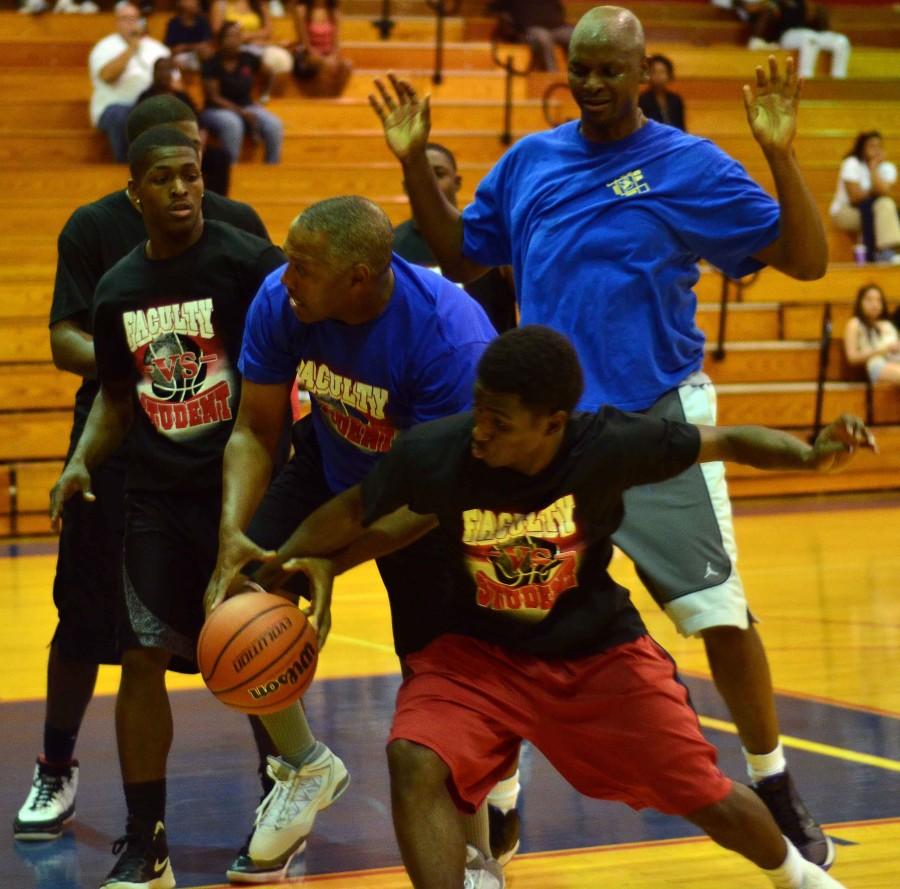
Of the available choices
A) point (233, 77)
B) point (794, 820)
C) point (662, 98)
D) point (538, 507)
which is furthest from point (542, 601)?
point (662, 98)

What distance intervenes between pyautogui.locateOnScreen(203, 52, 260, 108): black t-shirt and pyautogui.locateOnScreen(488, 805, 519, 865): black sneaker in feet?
32.0

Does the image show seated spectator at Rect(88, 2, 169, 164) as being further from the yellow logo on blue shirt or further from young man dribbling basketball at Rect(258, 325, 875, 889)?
young man dribbling basketball at Rect(258, 325, 875, 889)

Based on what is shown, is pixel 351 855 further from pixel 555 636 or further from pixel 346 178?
pixel 346 178

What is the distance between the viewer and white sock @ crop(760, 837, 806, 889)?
361cm

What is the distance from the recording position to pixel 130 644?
429 centimetres

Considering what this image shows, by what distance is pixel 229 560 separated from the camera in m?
3.89

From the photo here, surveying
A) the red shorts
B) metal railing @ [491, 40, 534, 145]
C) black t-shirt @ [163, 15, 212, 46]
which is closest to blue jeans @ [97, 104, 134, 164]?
black t-shirt @ [163, 15, 212, 46]

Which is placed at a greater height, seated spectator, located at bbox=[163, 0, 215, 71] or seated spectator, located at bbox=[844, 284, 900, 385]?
seated spectator, located at bbox=[163, 0, 215, 71]

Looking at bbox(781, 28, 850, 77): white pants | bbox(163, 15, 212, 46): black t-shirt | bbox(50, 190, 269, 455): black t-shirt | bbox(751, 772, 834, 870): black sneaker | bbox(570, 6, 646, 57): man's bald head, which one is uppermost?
bbox(570, 6, 646, 57): man's bald head

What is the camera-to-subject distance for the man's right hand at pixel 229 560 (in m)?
3.86

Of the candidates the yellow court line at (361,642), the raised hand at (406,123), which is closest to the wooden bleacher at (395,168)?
the yellow court line at (361,642)

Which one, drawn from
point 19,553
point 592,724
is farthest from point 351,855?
point 19,553

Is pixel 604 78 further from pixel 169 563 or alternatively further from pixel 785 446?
pixel 169 563

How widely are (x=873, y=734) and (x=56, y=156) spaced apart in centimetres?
972
